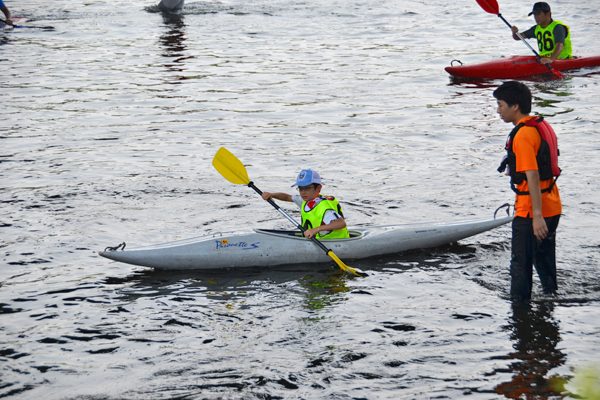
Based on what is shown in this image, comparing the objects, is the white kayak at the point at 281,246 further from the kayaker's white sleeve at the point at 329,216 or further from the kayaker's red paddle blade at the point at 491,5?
the kayaker's red paddle blade at the point at 491,5

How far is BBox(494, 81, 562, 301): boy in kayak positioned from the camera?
154 inches

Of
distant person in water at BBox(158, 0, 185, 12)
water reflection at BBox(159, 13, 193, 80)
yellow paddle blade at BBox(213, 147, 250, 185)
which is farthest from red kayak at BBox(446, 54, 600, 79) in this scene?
distant person in water at BBox(158, 0, 185, 12)

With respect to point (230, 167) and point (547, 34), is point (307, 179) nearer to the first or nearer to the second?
point (230, 167)

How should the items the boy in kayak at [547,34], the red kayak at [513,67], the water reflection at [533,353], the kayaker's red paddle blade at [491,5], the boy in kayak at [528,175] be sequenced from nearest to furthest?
the water reflection at [533,353]
the boy in kayak at [528,175]
the boy in kayak at [547,34]
the kayaker's red paddle blade at [491,5]
the red kayak at [513,67]

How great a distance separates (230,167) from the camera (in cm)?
639

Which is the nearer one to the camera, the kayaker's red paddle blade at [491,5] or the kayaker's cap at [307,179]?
the kayaker's cap at [307,179]

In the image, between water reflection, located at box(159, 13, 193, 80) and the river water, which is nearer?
the river water

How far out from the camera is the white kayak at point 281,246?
5.54m

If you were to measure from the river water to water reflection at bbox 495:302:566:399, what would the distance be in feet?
0.05

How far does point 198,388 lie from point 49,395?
2.85ft

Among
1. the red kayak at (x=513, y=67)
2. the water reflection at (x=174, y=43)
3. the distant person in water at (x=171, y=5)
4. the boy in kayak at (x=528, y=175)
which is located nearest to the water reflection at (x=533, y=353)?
the boy in kayak at (x=528, y=175)

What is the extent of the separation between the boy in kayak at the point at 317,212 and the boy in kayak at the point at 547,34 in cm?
701

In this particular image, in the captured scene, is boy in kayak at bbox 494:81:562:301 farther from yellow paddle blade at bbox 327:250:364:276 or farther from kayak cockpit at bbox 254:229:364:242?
kayak cockpit at bbox 254:229:364:242

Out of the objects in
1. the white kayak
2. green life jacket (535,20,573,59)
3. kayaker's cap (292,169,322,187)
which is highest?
green life jacket (535,20,573,59)
